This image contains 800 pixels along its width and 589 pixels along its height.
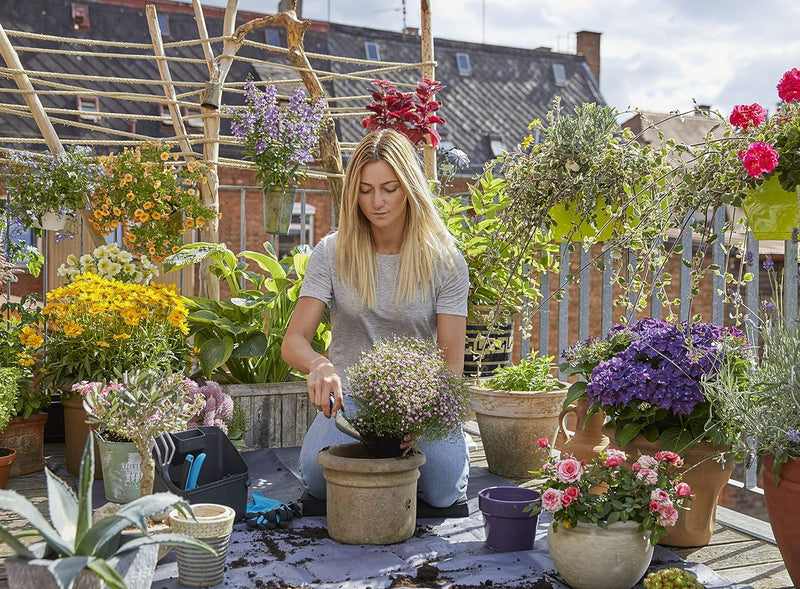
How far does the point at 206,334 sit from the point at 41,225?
0.84m

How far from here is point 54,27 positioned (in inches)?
510

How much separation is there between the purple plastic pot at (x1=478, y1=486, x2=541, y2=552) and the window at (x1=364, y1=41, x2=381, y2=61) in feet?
46.5

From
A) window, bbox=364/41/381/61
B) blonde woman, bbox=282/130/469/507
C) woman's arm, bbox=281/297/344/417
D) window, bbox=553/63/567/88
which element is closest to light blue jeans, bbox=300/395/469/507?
blonde woman, bbox=282/130/469/507

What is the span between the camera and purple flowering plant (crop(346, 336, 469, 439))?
1952 millimetres

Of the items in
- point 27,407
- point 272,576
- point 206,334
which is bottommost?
point 272,576

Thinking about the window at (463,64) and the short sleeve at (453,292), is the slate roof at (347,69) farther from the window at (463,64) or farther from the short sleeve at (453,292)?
the short sleeve at (453,292)

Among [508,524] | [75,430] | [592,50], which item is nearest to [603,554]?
[508,524]

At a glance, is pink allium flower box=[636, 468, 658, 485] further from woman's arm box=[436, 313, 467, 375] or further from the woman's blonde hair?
the woman's blonde hair

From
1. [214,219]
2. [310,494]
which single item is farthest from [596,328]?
[310,494]

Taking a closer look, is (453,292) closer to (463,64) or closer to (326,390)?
(326,390)

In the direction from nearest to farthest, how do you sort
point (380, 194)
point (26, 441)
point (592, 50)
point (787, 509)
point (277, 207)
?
point (787, 509)
point (380, 194)
point (26, 441)
point (277, 207)
point (592, 50)

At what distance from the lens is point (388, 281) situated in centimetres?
249

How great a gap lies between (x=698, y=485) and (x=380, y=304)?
1038 mm

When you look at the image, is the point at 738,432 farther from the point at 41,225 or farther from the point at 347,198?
the point at 41,225
